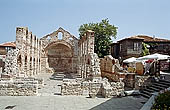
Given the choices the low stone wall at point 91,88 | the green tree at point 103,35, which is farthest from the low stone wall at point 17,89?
the green tree at point 103,35

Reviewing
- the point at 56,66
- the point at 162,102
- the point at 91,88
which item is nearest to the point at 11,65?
Result: the point at 91,88

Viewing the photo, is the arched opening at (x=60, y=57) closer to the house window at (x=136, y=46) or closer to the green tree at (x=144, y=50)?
the house window at (x=136, y=46)

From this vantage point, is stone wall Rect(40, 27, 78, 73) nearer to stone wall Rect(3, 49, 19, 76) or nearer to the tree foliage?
stone wall Rect(3, 49, 19, 76)

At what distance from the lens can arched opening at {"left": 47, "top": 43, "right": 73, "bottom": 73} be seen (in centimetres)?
3158

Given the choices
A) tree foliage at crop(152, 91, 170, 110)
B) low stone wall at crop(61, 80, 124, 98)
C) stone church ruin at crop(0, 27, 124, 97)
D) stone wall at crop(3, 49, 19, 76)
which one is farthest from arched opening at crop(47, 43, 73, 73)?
tree foliage at crop(152, 91, 170, 110)

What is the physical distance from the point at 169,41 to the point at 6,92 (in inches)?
1315

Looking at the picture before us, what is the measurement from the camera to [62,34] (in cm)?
3091

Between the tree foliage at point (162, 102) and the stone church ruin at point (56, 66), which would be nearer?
the tree foliage at point (162, 102)

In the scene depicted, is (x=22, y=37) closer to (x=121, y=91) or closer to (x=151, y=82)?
(x=121, y=91)

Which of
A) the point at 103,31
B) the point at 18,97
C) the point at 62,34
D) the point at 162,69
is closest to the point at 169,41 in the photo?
the point at 162,69

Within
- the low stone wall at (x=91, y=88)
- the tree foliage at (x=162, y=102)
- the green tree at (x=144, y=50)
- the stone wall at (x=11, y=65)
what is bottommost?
the low stone wall at (x=91, y=88)

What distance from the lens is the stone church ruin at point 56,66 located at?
1080 cm

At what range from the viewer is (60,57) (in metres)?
31.9

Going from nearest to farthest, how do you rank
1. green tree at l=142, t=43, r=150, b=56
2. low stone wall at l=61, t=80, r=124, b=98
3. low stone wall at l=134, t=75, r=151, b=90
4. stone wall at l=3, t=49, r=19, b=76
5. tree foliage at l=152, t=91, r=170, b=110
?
tree foliage at l=152, t=91, r=170, b=110, low stone wall at l=61, t=80, r=124, b=98, low stone wall at l=134, t=75, r=151, b=90, stone wall at l=3, t=49, r=19, b=76, green tree at l=142, t=43, r=150, b=56
